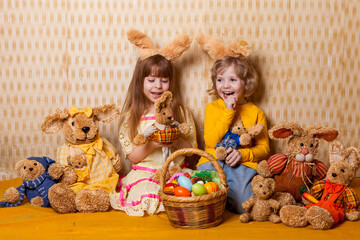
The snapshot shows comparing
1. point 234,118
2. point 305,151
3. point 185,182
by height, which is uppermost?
point 234,118

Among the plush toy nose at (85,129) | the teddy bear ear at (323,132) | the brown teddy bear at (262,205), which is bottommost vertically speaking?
the brown teddy bear at (262,205)

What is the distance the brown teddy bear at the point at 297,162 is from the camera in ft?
6.13

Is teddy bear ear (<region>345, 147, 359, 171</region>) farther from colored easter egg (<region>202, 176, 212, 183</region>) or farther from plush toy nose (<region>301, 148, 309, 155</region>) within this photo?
colored easter egg (<region>202, 176, 212, 183</region>)

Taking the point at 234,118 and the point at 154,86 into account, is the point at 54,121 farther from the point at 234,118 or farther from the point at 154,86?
the point at 234,118

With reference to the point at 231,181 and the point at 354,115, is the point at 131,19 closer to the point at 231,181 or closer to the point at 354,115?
the point at 231,181

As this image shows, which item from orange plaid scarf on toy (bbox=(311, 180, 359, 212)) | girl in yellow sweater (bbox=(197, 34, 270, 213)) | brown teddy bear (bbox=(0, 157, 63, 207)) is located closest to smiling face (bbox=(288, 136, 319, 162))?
orange plaid scarf on toy (bbox=(311, 180, 359, 212))

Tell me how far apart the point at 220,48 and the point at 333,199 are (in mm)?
977

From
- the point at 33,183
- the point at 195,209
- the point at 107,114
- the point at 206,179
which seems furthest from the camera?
the point at 107,114

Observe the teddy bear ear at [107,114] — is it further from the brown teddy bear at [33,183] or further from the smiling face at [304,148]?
the smiling face at [304,148]

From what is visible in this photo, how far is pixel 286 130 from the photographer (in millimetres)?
1905

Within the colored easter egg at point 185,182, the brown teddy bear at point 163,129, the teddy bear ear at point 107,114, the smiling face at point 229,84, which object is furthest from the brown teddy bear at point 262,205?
the teddy bear ear at point 107,114

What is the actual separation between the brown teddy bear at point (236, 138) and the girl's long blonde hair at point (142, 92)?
329 millimetres

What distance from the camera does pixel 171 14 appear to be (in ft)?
8.02

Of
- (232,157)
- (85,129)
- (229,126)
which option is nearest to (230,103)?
(229,126)
